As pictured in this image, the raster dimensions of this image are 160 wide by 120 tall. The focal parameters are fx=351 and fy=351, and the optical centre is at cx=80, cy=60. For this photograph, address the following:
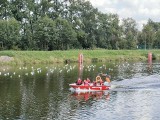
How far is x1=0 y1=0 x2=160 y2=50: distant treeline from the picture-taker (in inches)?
4796

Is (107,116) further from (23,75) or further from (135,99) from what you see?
(23,75)

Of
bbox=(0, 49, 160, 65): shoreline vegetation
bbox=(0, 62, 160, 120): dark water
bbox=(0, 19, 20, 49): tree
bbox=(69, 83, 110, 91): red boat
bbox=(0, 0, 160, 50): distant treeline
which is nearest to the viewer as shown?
bbox=(0, 62, 160, 120): dark water

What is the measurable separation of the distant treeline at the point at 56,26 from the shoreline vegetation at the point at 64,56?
39.6ft

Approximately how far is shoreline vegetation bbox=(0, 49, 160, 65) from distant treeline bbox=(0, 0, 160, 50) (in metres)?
12.1

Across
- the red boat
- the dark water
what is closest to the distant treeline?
the dark water

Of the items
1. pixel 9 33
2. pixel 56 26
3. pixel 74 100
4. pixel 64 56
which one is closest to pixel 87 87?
pixel 74 100

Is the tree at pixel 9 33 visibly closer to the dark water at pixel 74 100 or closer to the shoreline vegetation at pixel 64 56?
the shoreline vegetation at pixel 64 56

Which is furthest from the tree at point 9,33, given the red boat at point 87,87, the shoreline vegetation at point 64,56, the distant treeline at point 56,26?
the red boat at point 87,87

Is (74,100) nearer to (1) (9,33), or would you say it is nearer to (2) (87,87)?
(2) (87,87)

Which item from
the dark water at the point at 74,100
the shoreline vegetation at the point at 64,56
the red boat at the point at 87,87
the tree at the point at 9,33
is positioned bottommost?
the dark water at the point at 74,100

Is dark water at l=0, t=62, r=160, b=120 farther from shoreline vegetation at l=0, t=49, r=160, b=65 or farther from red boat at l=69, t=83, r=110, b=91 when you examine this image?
shoreline vegetation at l=0, t=49, r=160, b=65

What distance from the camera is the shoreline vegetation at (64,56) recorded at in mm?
100125

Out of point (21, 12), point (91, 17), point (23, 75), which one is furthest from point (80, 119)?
point (91, 17)

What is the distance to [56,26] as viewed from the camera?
12825 centimetres
